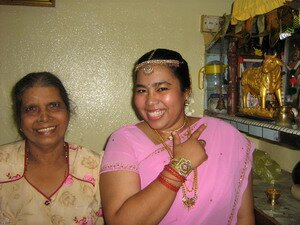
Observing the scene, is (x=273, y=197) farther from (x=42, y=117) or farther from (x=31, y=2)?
(x=31, y=2)

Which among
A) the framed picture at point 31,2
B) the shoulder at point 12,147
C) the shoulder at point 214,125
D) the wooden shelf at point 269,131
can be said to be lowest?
the shoulder at point 12,147

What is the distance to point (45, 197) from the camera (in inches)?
64.0

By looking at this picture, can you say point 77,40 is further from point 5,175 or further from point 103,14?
point 5,175

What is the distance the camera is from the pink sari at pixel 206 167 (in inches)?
55.6

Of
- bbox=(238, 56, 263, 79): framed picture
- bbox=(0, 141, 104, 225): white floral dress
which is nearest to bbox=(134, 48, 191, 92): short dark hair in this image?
bbox=(0, 141, 104, 225): white floral dress

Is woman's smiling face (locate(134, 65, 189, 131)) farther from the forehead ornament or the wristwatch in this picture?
the wristwatch

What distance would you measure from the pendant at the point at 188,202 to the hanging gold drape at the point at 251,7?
1067mm

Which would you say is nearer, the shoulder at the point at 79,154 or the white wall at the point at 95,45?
the shoulder at the point at 79,154

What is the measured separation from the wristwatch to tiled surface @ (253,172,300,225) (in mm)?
673

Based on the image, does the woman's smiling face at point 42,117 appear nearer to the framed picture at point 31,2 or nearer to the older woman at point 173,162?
the older woman at point 173,162

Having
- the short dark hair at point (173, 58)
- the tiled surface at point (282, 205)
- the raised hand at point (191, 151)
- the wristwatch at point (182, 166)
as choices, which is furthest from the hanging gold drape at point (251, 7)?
the tiled surface at point (282, 205)

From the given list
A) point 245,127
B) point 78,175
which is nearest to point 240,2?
point 245,127

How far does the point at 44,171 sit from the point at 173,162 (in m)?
0.86

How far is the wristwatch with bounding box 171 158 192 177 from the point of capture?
4.09 feet
